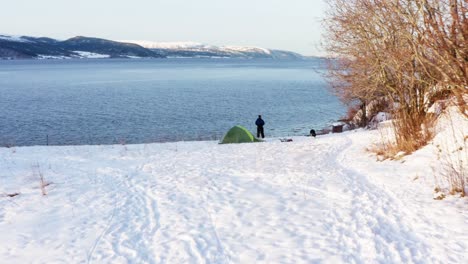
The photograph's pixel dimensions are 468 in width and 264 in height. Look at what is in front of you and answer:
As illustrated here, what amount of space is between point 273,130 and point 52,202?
2599 cm

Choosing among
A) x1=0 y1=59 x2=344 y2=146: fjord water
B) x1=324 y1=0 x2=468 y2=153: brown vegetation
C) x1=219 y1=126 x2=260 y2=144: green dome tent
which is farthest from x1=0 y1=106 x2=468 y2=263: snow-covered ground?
x1=0 y1=59 x2=344 y2=146: fjord water

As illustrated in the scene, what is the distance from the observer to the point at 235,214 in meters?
7.74

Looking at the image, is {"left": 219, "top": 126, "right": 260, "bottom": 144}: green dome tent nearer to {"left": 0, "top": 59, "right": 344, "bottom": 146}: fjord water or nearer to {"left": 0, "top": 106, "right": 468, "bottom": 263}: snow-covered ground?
{"left": 0, "top": 59, "right": 344, "bottom": 146}: fjord water

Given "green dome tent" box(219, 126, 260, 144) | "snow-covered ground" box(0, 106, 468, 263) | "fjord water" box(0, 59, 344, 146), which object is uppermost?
"snow-covered ground" box(0, 106, 468, 263)

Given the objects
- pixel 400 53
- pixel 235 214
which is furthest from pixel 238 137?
pixel 235 214

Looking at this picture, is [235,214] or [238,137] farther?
[238,137]

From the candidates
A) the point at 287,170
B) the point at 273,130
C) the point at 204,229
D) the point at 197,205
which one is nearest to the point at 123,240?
the point at 204,229

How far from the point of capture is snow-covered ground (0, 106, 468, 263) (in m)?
5.91

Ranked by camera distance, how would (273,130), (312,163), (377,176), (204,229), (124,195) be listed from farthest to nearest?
(273,130), (312,163), (377,176), (124,195), (204,229)

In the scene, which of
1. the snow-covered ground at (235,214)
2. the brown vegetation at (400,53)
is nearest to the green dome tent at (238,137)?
the brown vegetation at (400,53)

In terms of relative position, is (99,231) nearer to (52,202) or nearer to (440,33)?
(52,202)

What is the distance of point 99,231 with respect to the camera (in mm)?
7020

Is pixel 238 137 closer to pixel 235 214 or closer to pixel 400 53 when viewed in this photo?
pixel 400 53

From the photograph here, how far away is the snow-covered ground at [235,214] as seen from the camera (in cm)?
591
